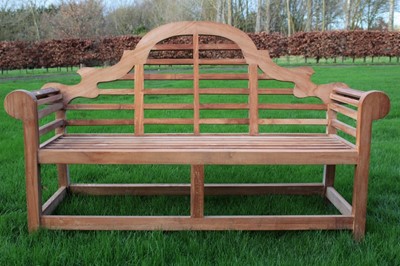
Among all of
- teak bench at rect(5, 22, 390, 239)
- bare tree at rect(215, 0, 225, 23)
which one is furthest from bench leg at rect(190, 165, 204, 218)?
bare tree at rect(215, 0, 225, 23)

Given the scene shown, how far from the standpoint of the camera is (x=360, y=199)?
252cm

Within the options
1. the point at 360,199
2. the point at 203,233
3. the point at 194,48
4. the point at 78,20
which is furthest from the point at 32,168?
the point at 78,20

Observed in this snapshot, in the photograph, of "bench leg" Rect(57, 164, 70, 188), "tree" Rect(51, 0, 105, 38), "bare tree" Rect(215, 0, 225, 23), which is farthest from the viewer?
"bare tree" Rect(215, 0, 225, 23)

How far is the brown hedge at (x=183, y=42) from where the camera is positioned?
18472 millimetres

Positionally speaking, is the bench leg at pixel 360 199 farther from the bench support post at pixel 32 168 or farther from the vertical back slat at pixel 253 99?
the bench support post at pixel 32 168

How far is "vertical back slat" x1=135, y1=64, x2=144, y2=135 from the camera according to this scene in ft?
9.96

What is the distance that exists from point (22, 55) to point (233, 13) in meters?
16.8

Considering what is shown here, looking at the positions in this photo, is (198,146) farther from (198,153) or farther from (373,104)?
(373,104)

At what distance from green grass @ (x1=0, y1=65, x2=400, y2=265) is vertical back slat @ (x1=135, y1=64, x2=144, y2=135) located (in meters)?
0.50

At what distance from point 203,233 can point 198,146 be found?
0.48 m

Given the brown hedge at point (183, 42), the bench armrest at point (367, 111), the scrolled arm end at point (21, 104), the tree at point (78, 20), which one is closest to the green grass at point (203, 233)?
the bench armrest at point (367, 111)

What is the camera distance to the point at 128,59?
3086mm

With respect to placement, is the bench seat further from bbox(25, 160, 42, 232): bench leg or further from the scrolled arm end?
the scrolled arm end

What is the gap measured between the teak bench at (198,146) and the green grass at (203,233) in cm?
7
